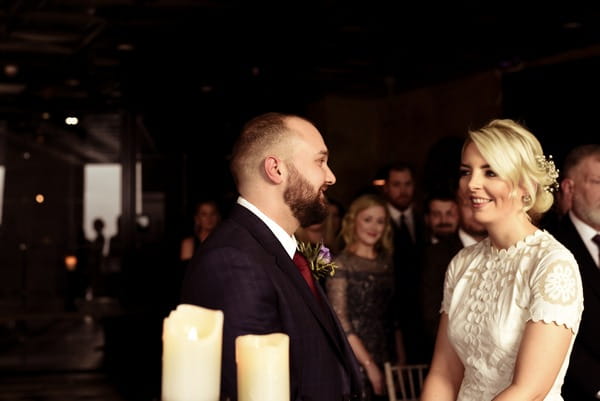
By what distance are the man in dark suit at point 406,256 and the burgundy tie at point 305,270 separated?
216 cm

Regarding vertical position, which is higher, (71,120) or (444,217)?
(71,120)

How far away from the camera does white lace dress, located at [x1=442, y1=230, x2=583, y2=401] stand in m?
2.18

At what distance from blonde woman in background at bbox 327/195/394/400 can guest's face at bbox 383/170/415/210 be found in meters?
1.20

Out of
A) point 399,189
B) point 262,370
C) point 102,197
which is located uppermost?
point 102,197

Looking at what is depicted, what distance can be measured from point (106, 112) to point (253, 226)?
8.69 m

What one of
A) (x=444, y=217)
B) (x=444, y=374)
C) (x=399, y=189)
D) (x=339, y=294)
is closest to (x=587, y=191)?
(x=444, y=217)

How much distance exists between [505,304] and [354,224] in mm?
2578

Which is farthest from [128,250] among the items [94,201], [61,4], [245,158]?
[245,158]

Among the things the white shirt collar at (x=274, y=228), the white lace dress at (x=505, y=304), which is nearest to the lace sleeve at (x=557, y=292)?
the white lace dress at (x=505, y=304)

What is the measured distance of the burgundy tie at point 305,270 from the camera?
222 cm

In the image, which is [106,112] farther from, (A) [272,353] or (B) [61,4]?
(A) [272,353]

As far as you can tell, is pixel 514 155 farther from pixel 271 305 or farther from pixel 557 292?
pixel 271 305

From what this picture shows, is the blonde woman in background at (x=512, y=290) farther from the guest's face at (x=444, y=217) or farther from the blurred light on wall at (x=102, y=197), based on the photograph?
the blurred light on wall at (x=102, y=197)

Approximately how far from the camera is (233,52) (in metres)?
7.97
